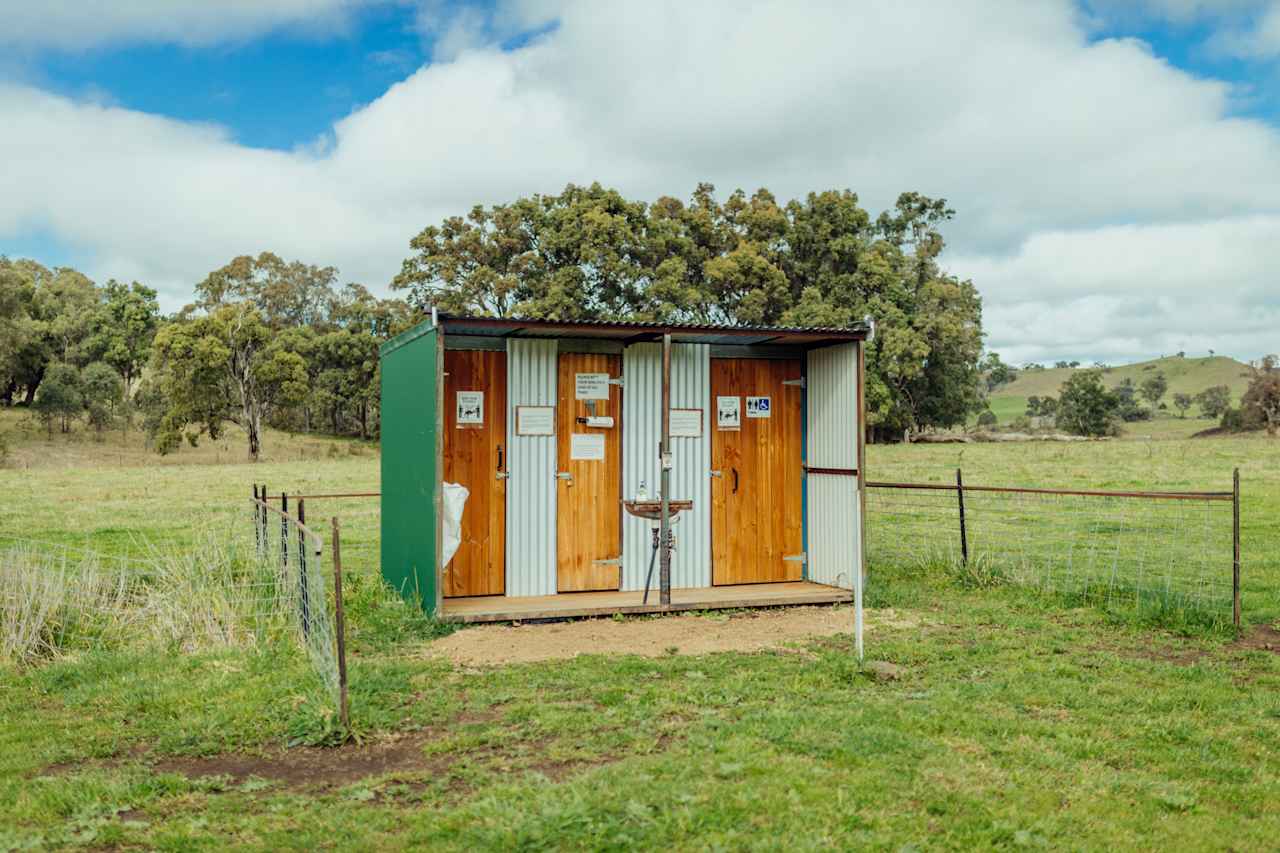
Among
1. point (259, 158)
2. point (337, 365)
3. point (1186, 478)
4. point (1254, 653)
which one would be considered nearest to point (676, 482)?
point (1254, 653)

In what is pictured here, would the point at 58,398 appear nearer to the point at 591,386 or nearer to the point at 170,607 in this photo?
the point at 591,386

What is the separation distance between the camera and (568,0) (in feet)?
38.7

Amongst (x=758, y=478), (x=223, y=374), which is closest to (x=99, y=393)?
(x=223, y=374)

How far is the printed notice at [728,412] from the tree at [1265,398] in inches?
1433

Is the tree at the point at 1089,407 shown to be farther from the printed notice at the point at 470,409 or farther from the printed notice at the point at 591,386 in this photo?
the printed notice at the point at 470,409

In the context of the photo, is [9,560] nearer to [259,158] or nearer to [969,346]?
[259,158]

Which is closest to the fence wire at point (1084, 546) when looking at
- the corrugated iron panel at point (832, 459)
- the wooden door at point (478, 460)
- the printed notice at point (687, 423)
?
the corrugated iron panel at point (832, 459)

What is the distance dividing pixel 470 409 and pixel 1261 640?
21.7ft

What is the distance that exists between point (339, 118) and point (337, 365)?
1082 inches

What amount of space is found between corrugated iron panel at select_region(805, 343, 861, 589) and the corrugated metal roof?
1.08 ft

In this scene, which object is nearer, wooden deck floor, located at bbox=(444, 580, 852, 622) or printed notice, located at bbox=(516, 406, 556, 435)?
wooden deck floor, located at bbox=(444, 580, 852, 622)

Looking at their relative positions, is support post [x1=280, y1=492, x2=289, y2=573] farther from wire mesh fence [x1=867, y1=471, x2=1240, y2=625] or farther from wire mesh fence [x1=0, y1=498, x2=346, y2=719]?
wire mesh fence [x1=867, y1=471, x2=1240, y2=625]

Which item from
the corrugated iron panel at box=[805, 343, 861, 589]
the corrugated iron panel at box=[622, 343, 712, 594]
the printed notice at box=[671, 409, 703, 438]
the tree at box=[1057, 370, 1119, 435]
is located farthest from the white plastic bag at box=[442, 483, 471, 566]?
the tree at box=[1057, 370, 1119, 435]

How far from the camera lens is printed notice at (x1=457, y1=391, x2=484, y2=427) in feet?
30.8
